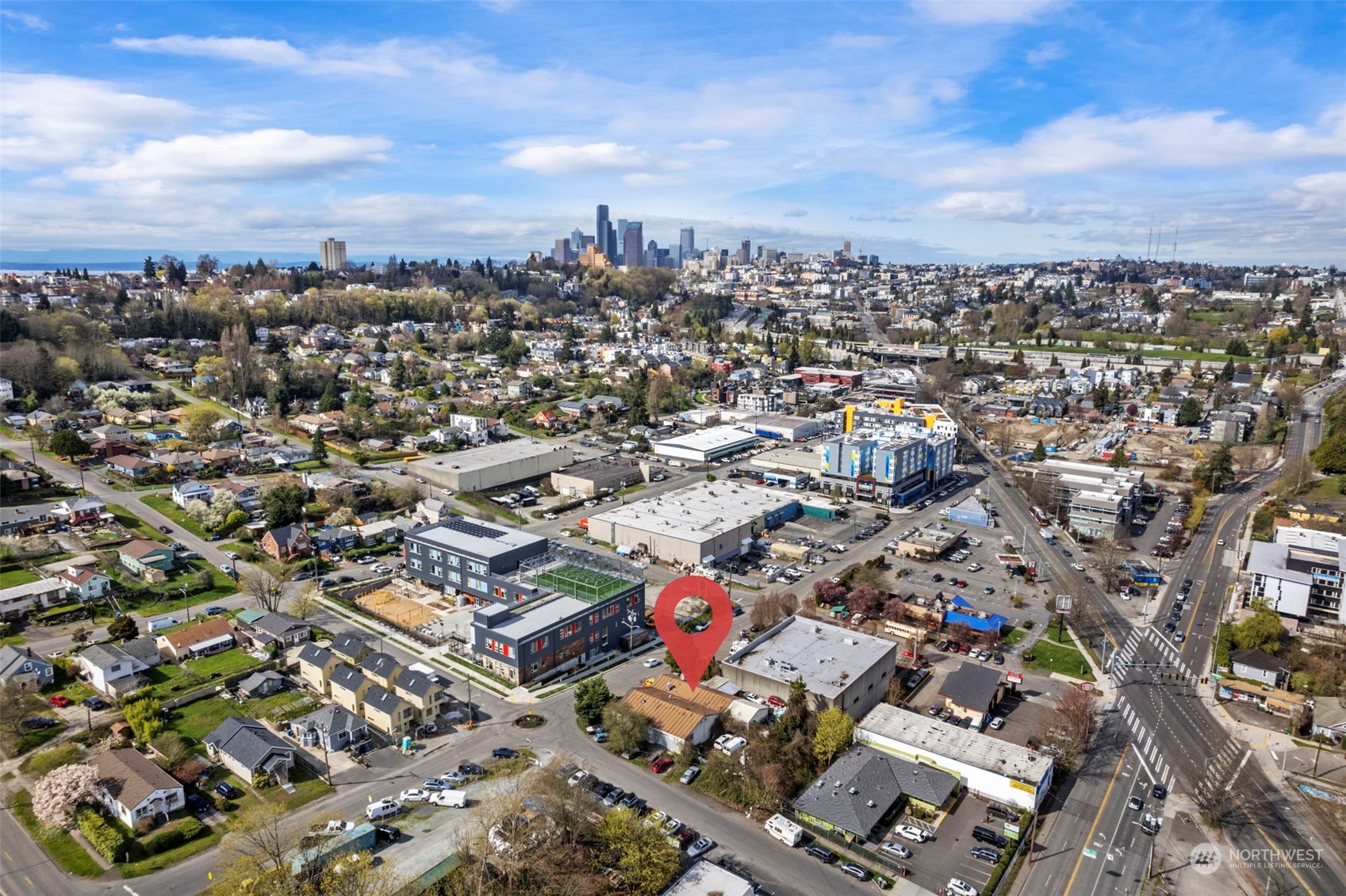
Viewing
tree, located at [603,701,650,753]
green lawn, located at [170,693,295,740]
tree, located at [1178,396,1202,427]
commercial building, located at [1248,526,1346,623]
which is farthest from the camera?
tree, located at [1178,396,1202,427]

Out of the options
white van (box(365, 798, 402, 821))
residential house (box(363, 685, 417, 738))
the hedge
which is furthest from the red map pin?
the hedge

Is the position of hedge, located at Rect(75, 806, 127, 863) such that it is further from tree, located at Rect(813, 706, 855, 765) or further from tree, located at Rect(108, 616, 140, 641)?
tree, located at Rect(813, 706, 855, 765)

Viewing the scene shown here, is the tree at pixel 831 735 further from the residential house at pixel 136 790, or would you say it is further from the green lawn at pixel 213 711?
the green lawn at pixel 213 711

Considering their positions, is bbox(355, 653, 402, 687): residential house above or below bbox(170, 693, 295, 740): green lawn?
above

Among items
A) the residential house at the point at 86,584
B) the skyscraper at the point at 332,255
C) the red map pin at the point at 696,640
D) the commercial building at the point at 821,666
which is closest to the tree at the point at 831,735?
the commercial building at the point at 821,666

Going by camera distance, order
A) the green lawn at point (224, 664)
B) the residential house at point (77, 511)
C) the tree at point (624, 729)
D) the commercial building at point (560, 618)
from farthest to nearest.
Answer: the residential house at point (77, 511)
the green lawn at point (224, 664)
the commercial building at point (560, 618)
the tree at point (624, 729)

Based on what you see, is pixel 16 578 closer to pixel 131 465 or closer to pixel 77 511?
pixel 77 511

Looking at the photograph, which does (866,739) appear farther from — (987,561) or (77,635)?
(77,635)
